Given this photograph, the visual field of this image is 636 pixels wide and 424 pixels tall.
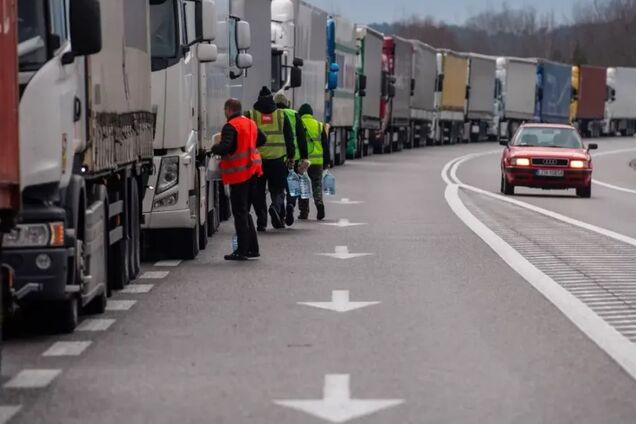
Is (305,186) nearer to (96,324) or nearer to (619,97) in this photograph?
(96,324)

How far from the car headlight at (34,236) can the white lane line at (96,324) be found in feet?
3.95

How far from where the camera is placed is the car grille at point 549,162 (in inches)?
1353

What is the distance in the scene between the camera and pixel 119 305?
538 inches

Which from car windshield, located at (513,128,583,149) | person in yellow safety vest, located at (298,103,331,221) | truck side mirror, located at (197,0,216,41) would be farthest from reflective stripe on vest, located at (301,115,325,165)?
car windshield, located at (513,128,583,149)

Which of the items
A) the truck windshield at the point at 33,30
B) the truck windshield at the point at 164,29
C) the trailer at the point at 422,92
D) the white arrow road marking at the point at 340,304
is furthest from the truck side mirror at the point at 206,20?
the trailer at the point at 422,92

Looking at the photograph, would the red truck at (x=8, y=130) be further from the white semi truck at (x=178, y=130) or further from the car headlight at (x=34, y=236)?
the white semi truck at (x=178, y=130)

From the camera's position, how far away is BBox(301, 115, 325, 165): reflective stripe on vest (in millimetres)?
24625

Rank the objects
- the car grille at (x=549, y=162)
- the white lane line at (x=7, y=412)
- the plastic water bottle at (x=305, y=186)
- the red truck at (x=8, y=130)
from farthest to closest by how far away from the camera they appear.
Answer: the car grille at (x=549, y=162) < the plastic water bottle at (x=305, y=186) < the red truck at (x=8, y=130) < the white lane line at (x=7, y=412)

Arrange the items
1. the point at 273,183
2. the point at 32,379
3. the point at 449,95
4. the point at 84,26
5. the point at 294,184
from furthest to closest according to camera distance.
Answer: the point at 449,95 < the point at 294,184 < the point at 273,183 < the point at 84,26 < the point at 32,379

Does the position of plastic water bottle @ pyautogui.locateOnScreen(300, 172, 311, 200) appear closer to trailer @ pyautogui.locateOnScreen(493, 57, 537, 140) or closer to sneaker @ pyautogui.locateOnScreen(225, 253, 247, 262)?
sneaker @ pyautogui.locateOnScreen(225, 253, 247, 262)

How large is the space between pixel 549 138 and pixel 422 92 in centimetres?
3499

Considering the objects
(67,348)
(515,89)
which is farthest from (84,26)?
(515,89)

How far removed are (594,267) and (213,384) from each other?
8632 mm

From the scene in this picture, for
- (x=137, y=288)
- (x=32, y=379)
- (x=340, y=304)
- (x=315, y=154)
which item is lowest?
(x=137, y=288)
